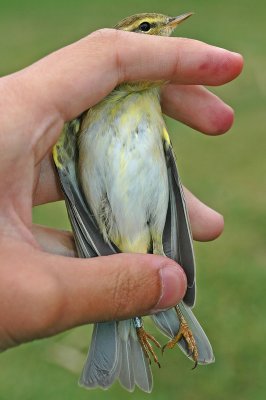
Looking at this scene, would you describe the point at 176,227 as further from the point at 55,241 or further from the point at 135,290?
the point at 135,290

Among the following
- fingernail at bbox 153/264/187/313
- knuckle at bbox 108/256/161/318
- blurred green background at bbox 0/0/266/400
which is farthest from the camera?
blurred green background at bbox 0/0/266/400

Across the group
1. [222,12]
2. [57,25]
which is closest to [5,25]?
[57,25]

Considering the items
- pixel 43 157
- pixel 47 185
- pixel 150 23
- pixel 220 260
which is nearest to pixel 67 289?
pixel 43 157

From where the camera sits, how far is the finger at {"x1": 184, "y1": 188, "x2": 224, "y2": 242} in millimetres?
4336

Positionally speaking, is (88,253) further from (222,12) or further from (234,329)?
(222,12)

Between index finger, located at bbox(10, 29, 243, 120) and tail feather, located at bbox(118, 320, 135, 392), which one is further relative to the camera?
tail feather, located at bbox(118, 320, 135, 392)

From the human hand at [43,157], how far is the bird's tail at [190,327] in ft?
1.98

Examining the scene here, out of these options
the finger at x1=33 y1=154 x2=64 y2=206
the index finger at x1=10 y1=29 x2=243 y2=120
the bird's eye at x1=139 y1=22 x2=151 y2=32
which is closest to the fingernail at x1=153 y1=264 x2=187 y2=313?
the index finger at x1=10 y1=29 x2=243 y2=120

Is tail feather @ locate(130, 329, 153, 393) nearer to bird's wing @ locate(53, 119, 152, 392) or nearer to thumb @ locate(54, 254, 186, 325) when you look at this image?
bird's wing @ locate(53, 119, 152, 392)

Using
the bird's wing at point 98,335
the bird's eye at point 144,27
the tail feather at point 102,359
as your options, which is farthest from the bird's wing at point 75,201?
the bird's eye at point 144,27

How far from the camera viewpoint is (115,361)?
3.74 meters

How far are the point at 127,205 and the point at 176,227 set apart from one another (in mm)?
241

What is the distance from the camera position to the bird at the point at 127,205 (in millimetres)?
3727

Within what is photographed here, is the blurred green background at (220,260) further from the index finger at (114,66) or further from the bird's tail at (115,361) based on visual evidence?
the index finger at (114,66)
